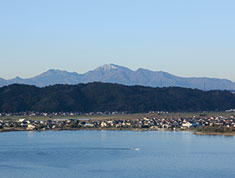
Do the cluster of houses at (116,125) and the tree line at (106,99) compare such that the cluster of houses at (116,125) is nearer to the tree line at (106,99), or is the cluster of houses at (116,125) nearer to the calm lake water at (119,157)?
the calm lake water at (119,157)

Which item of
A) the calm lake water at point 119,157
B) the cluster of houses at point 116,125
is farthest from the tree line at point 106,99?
the calm lake water at point 119,157

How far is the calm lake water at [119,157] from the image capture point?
1565 inches

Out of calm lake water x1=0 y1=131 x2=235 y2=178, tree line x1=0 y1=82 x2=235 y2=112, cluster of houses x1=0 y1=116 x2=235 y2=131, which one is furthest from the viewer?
tree line x1=0 y1=82 x2=235 y2=112

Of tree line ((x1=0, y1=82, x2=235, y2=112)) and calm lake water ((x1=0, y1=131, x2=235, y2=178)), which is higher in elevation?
tree line ((x1=0, y1=82, x2=235, y2=112))

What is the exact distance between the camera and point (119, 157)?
4806 centimetres

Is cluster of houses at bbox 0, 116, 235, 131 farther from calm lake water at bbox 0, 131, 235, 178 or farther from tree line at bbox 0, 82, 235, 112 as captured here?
tree line at bbox 0, 82, 235, 112

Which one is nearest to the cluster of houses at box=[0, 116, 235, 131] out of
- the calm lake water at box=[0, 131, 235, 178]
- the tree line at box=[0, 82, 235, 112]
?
the calm lake water at box=[0, 131, 235, 178]

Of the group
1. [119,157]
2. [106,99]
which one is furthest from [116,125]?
[106,99]

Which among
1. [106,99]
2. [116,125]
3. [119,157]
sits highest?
[106,99]

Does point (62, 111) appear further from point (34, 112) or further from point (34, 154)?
point (34, 154)

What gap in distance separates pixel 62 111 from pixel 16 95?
52.2 ft

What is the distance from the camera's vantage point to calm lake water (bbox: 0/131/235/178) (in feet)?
130

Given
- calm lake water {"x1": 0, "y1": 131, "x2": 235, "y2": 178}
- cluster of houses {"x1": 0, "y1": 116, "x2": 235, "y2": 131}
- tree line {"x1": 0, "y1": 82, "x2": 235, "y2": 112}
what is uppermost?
tree line {"x1": 0, "y1": 82, "x2": 235, "y2": 112}

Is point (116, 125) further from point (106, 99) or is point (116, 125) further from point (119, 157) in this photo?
point (106, 99)
